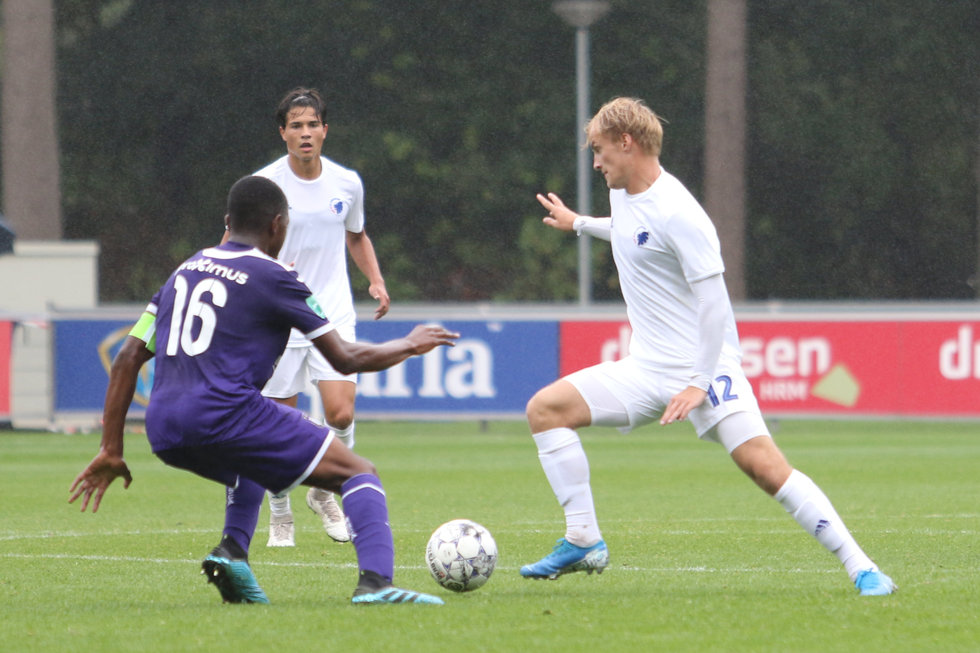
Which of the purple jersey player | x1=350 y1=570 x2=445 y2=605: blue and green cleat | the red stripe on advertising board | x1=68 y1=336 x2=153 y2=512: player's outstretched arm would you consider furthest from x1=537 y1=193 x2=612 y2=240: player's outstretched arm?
the red stripe on advertising board

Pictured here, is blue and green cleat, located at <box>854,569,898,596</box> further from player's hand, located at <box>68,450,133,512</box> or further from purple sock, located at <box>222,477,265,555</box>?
player's hand, located at <box>68,450,133,512</box>

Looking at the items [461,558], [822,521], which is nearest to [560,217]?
[461,558]

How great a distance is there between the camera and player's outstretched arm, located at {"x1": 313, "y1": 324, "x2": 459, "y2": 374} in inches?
250

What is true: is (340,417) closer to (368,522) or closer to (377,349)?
(368,522)

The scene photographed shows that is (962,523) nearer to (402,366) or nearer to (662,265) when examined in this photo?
(662,265)

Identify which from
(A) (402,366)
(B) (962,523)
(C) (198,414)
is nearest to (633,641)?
(C) (198,414)

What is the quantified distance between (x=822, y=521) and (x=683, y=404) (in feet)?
2.45

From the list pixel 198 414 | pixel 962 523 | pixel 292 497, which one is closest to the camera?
pixel 198 414

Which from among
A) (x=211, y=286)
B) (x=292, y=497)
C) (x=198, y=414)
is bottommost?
(x=292, y=497)

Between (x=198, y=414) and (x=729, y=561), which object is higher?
(x=198, y=414)

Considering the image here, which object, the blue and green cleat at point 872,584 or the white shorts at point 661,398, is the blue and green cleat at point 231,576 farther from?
the blue and green cleat at point 872,584

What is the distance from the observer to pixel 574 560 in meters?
7.31

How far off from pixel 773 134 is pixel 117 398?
1185 inches

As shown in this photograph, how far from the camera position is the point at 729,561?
8.36 meters
